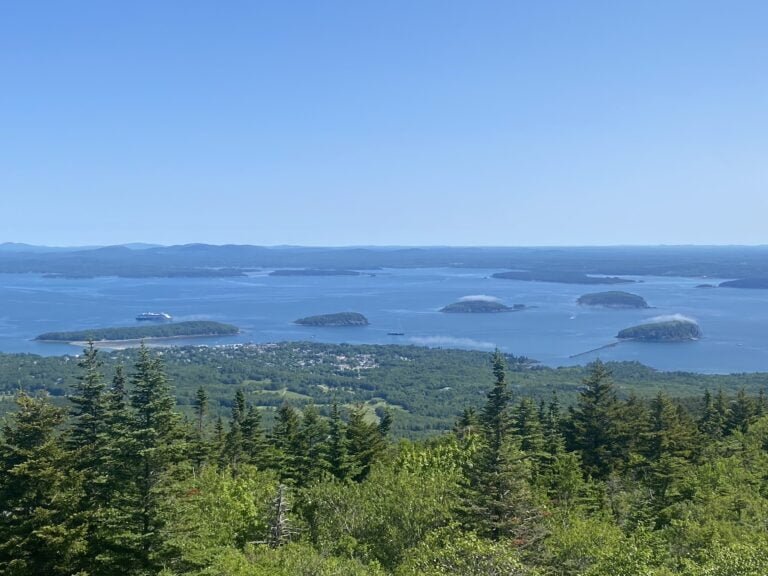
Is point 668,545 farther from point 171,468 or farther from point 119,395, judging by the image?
point 119,395

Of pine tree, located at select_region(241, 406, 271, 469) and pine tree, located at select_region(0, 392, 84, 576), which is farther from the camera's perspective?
pine tree, located at select_region(241, 406, 271, 469)

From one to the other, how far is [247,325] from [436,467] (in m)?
155

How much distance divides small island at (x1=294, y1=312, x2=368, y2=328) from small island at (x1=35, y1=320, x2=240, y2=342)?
19311mm

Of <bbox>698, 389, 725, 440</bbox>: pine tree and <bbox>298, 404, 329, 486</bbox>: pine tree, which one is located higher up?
<bbox>298, 404, 329, 486</bbox>: pine tree

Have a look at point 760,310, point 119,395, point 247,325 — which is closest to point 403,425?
point 119,395

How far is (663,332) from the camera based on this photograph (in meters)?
151

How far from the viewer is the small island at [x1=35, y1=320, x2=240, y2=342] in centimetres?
15025

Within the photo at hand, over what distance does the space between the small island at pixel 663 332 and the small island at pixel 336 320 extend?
60654 millimetres

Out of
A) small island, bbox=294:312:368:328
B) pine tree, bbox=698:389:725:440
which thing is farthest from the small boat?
pine tree, bbox=698:389:725:440

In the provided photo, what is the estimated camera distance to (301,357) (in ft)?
428

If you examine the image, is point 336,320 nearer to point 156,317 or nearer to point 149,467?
point 156,317

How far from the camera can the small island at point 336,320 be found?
584ft

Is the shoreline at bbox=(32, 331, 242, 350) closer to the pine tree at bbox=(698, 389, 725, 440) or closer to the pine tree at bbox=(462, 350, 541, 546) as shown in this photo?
the pine tree at bbox=(698, 389, 725, 440)

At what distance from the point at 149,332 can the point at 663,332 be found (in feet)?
352
